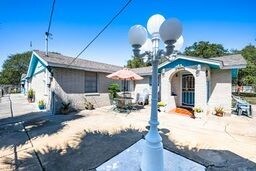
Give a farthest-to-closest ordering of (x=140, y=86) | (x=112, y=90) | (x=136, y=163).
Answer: (x=140, y=86) → (x=112, y=90) → (x=136, y=163)

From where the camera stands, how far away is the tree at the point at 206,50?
1497 inches

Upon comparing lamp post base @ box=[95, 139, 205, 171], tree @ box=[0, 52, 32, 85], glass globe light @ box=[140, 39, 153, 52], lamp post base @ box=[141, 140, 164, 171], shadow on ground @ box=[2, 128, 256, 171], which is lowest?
shadow on ground @ box=[2, 128, 256, 171]

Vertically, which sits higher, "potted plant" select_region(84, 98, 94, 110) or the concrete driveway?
"potted plant" select_region(84, 98, 94, 110)

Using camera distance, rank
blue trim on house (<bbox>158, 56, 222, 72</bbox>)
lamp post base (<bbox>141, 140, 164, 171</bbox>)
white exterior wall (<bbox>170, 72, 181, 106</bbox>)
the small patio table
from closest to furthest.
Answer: lamp post base (<bbox>141, 140, 164, 171</bbox>)
blue trim on house (<bbox>158, 56, 222, 72</bbox>)
the small patio table
white exterior wall (<bbox>170, 72, 181, 106</bbox>)

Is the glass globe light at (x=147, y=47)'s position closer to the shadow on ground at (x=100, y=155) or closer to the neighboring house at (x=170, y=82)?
the shadow on ground at (x=100, y=155)

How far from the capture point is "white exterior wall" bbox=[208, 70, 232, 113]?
1125cm

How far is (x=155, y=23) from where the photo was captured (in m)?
4.02

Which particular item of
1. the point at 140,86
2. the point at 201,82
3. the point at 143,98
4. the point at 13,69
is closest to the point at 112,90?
the point at 143,98

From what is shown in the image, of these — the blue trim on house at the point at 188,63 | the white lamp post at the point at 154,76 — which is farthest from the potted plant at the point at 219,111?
the white lamp post at the point at 154,76

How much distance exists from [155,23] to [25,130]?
7.65 meters

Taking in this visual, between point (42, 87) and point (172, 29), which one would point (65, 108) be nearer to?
point (42, 87)

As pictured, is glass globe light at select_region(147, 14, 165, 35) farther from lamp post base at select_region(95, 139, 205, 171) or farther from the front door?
the front door

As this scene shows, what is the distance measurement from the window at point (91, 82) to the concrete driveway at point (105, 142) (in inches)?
205

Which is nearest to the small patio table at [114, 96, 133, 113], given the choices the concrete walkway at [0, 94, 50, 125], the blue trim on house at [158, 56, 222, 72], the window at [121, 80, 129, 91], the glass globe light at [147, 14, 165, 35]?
the blue trim on house at [158, 56, 222, 72]
